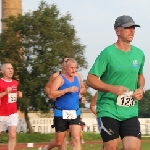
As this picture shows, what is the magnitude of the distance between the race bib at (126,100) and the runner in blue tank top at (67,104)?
423 centimetres

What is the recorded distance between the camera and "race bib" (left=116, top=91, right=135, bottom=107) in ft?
24.8

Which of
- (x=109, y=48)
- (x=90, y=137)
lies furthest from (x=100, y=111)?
(x=90, y=137)

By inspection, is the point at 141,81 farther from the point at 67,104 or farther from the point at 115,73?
the point at 67,104

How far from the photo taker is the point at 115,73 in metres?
7.74

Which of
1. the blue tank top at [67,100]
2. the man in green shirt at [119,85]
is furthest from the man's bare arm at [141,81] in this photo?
the blue tank top at [67,100]

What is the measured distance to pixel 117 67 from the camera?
7719 mm

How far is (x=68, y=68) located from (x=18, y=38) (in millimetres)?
25273

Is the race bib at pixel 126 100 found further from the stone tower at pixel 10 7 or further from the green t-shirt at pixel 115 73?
the stone tower at pixel 10 7

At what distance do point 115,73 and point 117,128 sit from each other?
65 centimetres

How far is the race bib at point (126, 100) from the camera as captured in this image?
7574 mm

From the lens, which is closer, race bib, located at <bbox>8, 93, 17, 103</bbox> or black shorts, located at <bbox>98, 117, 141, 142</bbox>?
black shorts, located at <bbox>98, 117, 141, 142</bbox>

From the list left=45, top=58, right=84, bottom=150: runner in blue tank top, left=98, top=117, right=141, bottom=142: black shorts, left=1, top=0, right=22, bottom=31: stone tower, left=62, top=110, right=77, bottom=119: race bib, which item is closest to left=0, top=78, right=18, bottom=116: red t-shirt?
left=45, top=58, right=84, bottom=150: runner in blue tank top

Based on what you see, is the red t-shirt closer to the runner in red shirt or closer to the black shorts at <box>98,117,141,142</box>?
the runner in red shirt

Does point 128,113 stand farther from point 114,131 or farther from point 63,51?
point 63,51
